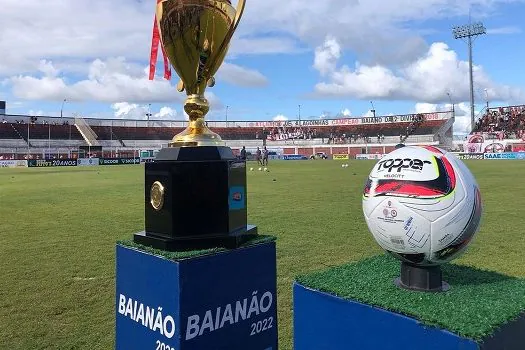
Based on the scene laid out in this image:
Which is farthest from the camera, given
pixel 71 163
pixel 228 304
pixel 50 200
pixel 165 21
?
pixel 71 163

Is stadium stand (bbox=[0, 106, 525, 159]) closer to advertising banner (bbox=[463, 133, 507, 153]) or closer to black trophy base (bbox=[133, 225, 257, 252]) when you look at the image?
advertising banner (bbox=[463, 133, 507, 153])

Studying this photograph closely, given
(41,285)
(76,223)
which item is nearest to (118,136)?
(76,223)

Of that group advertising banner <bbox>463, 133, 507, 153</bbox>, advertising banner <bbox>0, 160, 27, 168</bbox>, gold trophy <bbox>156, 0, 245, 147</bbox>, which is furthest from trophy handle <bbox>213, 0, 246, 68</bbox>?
advertising banner <bbox>463, 133, 507, 153</bbox>

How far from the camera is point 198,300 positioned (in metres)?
2.26

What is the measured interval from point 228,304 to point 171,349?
14.6 inches

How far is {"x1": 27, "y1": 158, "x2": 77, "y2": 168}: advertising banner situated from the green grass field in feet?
102

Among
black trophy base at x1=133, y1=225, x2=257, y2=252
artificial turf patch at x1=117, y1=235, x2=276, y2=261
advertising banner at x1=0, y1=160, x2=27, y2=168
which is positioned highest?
advertising banner at x1=0, y1=160, x2=27, y2=168

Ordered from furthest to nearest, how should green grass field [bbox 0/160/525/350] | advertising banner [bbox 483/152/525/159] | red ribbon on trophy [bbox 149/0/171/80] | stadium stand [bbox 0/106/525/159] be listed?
stadium stand [bbox 0/106/525/159]
advertising banner [bbox 483/152/525/159]
green grass field [bbox 0/160/525/350]
red ribbon on trophy [bbox 149/0/171/80]

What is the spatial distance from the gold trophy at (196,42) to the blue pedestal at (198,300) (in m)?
0.70

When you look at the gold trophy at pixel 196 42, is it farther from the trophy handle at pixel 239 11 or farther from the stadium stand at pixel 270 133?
the stadium stand at pixel 270 133

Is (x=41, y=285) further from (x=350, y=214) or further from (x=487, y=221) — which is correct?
(x=487, y=221)

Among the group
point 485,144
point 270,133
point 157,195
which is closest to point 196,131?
point 157,195

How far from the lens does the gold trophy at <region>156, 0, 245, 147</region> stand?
8.46ft

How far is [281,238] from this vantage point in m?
6.61
